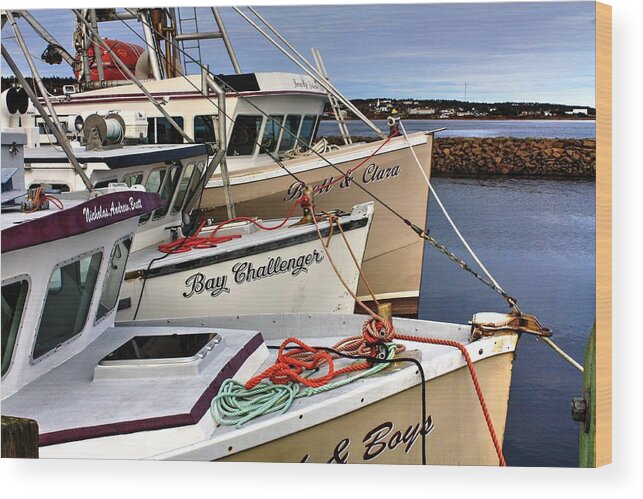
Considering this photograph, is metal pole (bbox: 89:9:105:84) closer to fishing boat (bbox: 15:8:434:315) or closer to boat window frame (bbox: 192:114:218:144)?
fishing boat (bbox: 15:8:434:315)

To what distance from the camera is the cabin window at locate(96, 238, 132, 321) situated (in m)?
3.61

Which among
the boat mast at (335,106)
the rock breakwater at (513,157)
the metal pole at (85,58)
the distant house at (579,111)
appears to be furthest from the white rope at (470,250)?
the metal pole at (85,58)

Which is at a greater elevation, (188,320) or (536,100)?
(536,100)

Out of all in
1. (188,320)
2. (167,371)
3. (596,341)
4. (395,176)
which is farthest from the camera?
(395,176)

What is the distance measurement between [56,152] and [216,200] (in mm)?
1282

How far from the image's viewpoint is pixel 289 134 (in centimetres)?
621

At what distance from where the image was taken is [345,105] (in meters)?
4.78

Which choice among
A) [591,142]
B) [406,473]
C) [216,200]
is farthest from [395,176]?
[406,473]

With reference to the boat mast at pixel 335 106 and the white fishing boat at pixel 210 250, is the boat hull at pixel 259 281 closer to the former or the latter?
the white fishing boat at pixel 210 250

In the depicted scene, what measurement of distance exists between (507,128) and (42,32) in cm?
240

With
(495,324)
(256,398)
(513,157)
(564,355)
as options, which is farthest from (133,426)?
(513,157)

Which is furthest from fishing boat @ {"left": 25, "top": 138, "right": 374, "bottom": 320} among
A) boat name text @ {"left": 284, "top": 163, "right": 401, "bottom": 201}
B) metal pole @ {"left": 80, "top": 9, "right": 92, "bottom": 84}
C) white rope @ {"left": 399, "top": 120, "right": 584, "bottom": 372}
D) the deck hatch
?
the deck hatch

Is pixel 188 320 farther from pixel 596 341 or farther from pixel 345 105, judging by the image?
pixel 596 341

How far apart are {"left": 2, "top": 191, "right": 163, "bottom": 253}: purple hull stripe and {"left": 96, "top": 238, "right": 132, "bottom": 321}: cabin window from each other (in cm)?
20
